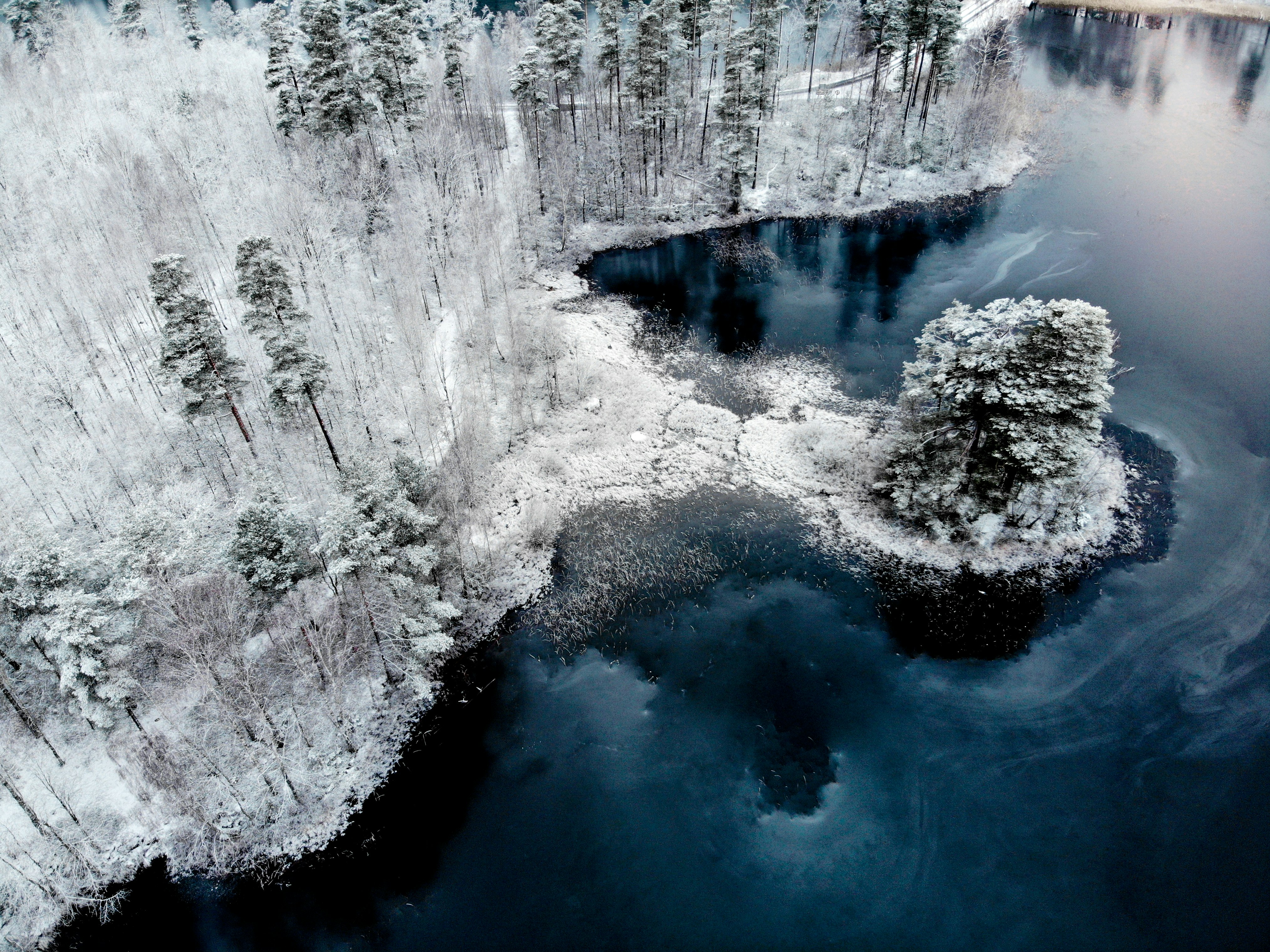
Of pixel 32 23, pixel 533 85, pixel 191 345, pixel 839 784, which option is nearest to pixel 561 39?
pixel 533 85

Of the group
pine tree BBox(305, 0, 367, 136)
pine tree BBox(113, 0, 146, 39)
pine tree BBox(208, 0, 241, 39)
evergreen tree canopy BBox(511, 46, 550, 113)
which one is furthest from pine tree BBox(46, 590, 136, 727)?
pine tree BBox(208, 0, 241, 39)

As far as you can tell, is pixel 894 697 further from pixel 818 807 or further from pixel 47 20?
pixel 47 20

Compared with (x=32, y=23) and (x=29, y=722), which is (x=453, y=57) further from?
(x=29, y=722)

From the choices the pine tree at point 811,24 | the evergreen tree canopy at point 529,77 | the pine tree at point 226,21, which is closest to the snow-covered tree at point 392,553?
the evergreen tree canopy at point 529,77

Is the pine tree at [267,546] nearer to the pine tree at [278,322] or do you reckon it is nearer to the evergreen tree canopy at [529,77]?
the pine tree at [278,322]

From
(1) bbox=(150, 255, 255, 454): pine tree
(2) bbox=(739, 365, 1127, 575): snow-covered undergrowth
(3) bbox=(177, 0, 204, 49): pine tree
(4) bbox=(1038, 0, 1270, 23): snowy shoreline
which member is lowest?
(2) bbox=(739, 365, 1127, 575): snow-covered undergrowth

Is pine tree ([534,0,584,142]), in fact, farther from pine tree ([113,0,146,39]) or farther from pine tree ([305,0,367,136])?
pine tree ([113,0,146,39])

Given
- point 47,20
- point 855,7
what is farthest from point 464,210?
point 855,7
